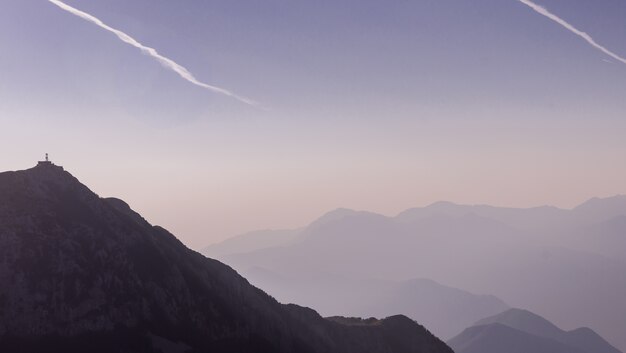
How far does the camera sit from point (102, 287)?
96.8 metres

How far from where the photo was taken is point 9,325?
270 ft

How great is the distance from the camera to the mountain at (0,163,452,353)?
8712cm

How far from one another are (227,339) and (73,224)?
39791 mm

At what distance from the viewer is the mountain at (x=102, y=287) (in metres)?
87.1

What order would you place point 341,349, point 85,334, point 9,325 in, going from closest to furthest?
point 9,325, point 85,334, point 341,349

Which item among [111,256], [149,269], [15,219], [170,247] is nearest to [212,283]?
[170,247]

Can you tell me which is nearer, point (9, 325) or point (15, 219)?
point (9, 325)

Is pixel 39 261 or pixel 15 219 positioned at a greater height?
pixel 15 219

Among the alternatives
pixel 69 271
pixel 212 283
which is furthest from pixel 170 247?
pixel 69 271

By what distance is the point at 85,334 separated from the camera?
87875 mm

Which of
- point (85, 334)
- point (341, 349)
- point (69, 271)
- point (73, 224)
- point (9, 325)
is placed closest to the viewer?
point (9, 325)

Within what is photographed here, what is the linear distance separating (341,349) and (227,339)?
144 ft

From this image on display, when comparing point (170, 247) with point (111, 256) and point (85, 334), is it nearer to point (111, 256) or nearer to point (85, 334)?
point (111, 256)

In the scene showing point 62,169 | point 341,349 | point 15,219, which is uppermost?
point 62,169
